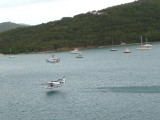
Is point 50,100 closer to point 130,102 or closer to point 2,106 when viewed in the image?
point 2,106

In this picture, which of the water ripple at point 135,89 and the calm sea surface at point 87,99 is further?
the water ripple at point 135,89

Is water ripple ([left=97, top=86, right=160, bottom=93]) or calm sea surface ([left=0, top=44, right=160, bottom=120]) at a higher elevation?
water ripple ([left=97, top=86, right=160, bottom=93])

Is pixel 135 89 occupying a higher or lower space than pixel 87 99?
higher

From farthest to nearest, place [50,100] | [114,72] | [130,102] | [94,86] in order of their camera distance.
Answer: [114,72] < [94,86] < [50,100] < [130,102]

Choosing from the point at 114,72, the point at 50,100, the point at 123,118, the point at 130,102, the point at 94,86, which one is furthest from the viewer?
the point at 114,72

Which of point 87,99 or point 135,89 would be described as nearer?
point 87,99

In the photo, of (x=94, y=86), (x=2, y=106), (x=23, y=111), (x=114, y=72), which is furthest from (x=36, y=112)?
(x=114, y=72)

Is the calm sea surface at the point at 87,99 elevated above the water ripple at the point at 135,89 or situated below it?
below

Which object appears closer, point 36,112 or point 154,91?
point 36,112

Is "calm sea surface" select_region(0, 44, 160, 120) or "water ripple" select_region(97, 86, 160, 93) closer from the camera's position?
"calm sea surface" select_region(0, 44, 160, 120)
